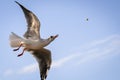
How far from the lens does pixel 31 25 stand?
14.7 m

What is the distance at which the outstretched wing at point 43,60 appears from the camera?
14680 millimetres

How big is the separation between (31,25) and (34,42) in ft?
3.09

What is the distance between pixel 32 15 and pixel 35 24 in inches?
15.8

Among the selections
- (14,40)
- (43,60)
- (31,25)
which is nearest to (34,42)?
(14,40)

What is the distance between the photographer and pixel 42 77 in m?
14.7

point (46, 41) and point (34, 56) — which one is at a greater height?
point (46, 41)

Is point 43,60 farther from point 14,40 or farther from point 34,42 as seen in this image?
point 14,40

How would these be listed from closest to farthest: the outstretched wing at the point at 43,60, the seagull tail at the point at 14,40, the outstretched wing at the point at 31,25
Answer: the seagull tail at the point at 14,40
the outstretched wing at the point at 31,25
the outstretched wing at the point at 43,60

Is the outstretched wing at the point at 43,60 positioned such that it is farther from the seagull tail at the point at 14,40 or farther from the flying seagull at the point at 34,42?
the seagull tail at the point at 14,40

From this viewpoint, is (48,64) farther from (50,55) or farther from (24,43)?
(24,43)

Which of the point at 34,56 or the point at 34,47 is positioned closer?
the point at 34,47

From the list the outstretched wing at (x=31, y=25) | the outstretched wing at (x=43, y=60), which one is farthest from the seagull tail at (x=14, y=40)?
the outstretched wing at (x=43, y=60)

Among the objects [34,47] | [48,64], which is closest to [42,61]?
[48,64]

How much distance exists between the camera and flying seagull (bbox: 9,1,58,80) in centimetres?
1391
